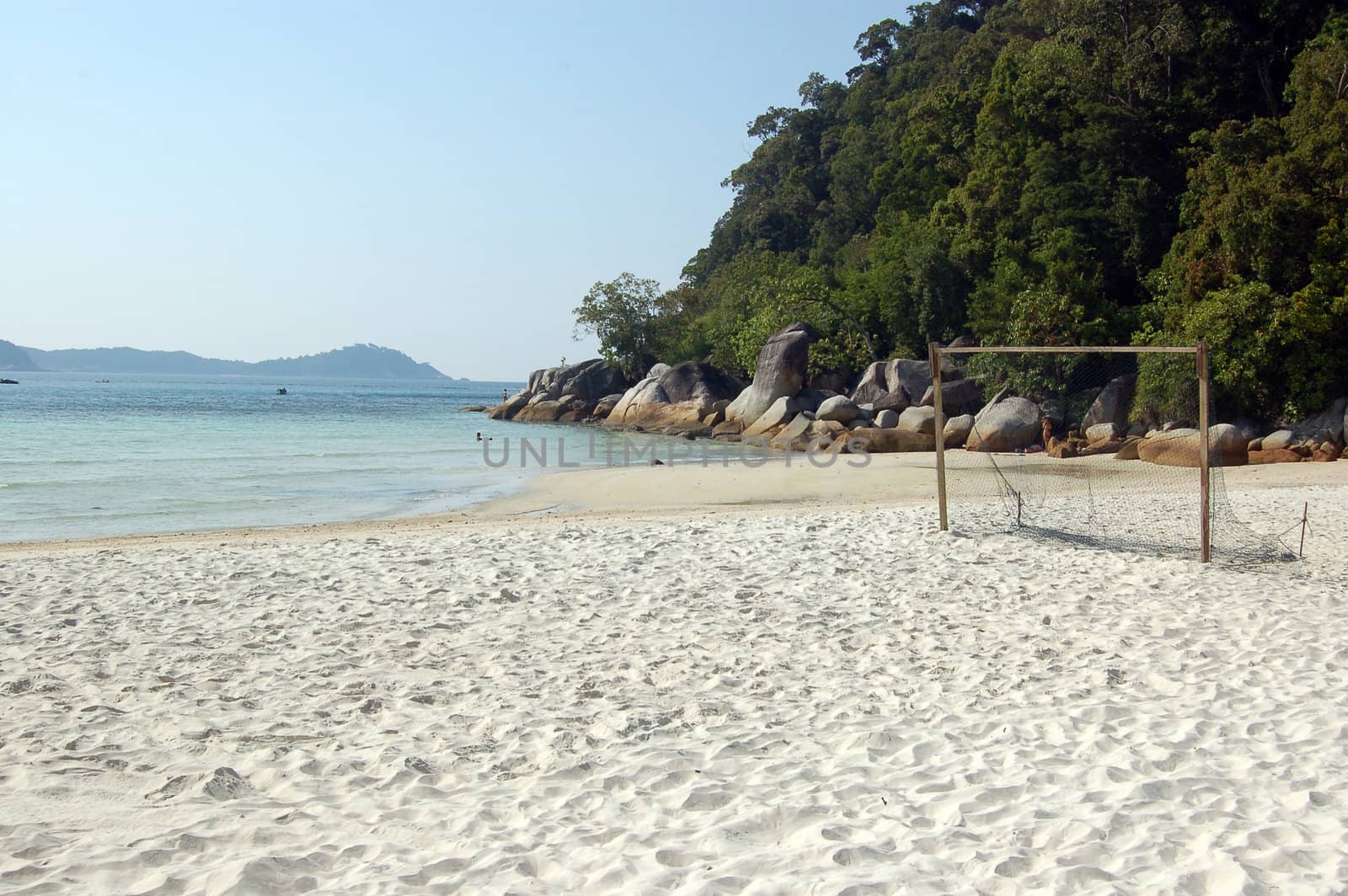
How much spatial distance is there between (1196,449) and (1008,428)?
214 inches

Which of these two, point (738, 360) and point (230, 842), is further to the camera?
point (738, 360)

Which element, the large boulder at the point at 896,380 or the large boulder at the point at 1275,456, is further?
the large boulder at the point at 896,380

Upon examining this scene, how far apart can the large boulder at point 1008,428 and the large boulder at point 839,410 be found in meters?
5.54

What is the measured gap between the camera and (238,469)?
2422 cm

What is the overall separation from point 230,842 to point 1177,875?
152 inches

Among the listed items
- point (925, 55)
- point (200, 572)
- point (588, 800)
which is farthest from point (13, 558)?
point (925, 55)

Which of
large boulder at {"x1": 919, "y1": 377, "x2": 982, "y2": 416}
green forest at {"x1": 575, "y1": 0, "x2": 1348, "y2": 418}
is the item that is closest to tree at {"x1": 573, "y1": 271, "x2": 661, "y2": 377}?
green forest at {"x1": 575, "y1": 0, "x2": 1348, "y2": 418}

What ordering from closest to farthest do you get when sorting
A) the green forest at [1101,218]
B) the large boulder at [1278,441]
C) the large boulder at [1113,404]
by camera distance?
the large boulder at [1278,441], the green forest at [1101,218], the large boulder at [1113,404]

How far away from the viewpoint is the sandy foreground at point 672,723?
3900 mm

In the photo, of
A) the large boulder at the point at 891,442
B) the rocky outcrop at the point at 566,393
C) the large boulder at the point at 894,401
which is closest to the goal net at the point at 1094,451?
the large boulder at the point at 891,442

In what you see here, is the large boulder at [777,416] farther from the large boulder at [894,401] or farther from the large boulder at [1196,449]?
the large boulder at [1196,449]

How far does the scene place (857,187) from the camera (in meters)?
60.0

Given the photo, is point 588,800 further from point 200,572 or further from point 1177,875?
point 200,572

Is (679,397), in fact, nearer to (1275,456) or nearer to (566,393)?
(566,393)
